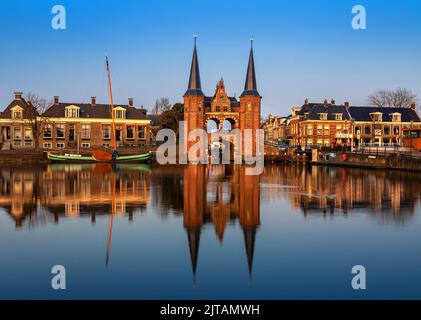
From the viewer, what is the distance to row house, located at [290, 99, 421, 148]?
84375 millimetres

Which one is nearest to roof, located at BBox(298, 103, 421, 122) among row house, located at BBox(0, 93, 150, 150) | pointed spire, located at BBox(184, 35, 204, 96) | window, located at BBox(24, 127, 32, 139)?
pointed spire, located at BBox(184, 35, 204, 96)

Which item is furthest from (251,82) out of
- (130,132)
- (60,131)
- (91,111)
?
(60,131)

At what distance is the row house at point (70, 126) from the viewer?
230 feet

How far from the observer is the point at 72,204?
20359mm

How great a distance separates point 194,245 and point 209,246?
18.8 inches

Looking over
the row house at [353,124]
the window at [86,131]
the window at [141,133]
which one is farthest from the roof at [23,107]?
the row house at [353,124]

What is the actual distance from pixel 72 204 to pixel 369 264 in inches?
552

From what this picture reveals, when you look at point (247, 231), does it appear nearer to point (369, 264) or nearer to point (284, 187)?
point (369, 264)

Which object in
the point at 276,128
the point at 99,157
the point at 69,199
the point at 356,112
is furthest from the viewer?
the point at 276,128

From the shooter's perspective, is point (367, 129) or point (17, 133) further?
point (367, 129)

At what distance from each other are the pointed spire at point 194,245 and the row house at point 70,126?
195 ft

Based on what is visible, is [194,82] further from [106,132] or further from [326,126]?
[326,126]

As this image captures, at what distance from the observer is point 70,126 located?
72688 mm

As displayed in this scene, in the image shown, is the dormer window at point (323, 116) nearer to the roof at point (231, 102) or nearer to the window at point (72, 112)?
the roof at point (231, 102)
